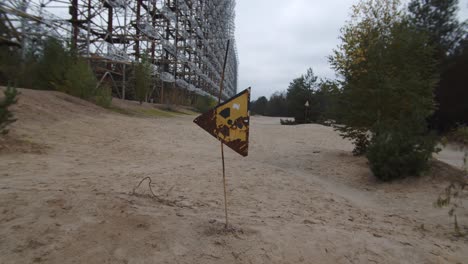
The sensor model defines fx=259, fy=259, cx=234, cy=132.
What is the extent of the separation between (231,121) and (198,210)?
1418mm

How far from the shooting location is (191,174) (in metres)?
5.47

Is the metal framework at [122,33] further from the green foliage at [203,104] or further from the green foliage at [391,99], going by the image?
the green foliage at [391,99]

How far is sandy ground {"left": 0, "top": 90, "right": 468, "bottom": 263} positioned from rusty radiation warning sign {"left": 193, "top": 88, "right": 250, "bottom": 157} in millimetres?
919

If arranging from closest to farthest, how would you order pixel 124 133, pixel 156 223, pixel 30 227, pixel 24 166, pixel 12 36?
pixel 30 227 < pixel 156 223 < pixel 24 166 < pixel 124 133 < pixel 12 36

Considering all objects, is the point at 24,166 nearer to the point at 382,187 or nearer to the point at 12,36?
the point at 382,187

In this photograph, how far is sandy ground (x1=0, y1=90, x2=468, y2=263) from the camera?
215 cm

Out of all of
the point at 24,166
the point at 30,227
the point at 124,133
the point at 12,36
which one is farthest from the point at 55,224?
the point at 12,36

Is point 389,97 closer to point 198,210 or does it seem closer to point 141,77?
point 198,210

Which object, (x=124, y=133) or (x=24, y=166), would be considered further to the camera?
(x=124, y=133)

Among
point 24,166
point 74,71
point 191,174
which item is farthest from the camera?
point 74,71

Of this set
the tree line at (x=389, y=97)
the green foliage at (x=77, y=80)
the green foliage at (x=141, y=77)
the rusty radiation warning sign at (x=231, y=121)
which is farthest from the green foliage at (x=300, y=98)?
the rusty radiation warning sign at (x=231, y=121)

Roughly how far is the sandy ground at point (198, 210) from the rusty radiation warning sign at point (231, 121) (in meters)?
0.92

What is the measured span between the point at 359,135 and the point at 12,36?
14044mm

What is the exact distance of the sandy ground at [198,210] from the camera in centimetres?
215
